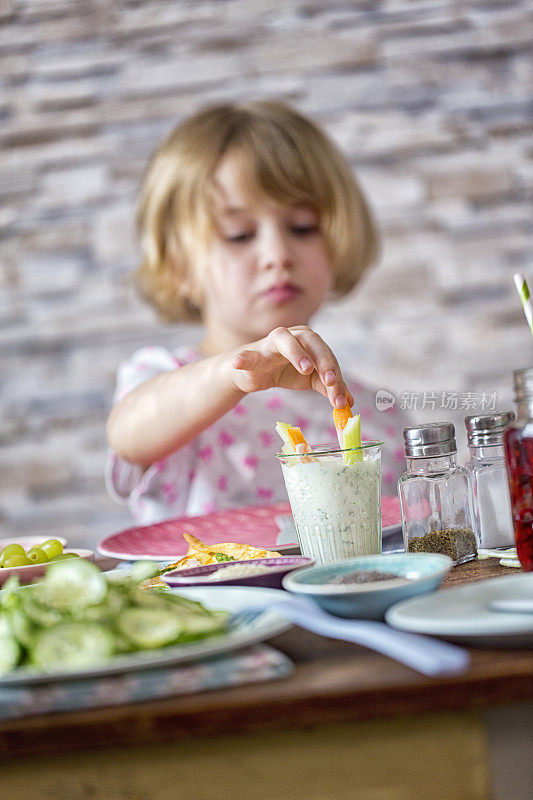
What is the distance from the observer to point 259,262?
1.67 metres

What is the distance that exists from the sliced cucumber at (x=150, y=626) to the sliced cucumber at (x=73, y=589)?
0.09 feet

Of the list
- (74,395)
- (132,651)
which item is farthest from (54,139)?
(132,651)

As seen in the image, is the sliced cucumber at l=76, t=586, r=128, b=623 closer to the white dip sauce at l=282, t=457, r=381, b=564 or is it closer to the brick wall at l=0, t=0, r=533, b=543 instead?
the white dip sauce at l=282, t=457, r=381, b=564

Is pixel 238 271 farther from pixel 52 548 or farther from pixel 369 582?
pixel 369 582

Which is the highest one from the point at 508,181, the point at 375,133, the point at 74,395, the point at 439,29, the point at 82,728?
the point at 439,29

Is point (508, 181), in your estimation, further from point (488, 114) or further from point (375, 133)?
point (375, 133)

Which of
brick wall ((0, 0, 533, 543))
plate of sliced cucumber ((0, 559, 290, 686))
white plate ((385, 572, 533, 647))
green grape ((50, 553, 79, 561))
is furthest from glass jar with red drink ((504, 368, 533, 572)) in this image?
brick wall ((0, 0, 533, 543))

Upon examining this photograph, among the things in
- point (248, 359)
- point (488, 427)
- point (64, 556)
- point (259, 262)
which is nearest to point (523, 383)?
point (488, 427)

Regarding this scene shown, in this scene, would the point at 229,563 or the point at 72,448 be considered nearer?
the point at 229,563

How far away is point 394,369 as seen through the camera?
8.21 feet

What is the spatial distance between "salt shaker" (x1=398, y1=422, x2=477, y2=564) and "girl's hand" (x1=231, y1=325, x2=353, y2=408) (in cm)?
9

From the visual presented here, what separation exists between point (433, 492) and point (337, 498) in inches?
4.3

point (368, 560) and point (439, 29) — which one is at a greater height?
point (439, 29)

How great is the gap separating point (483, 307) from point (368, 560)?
202 cm
